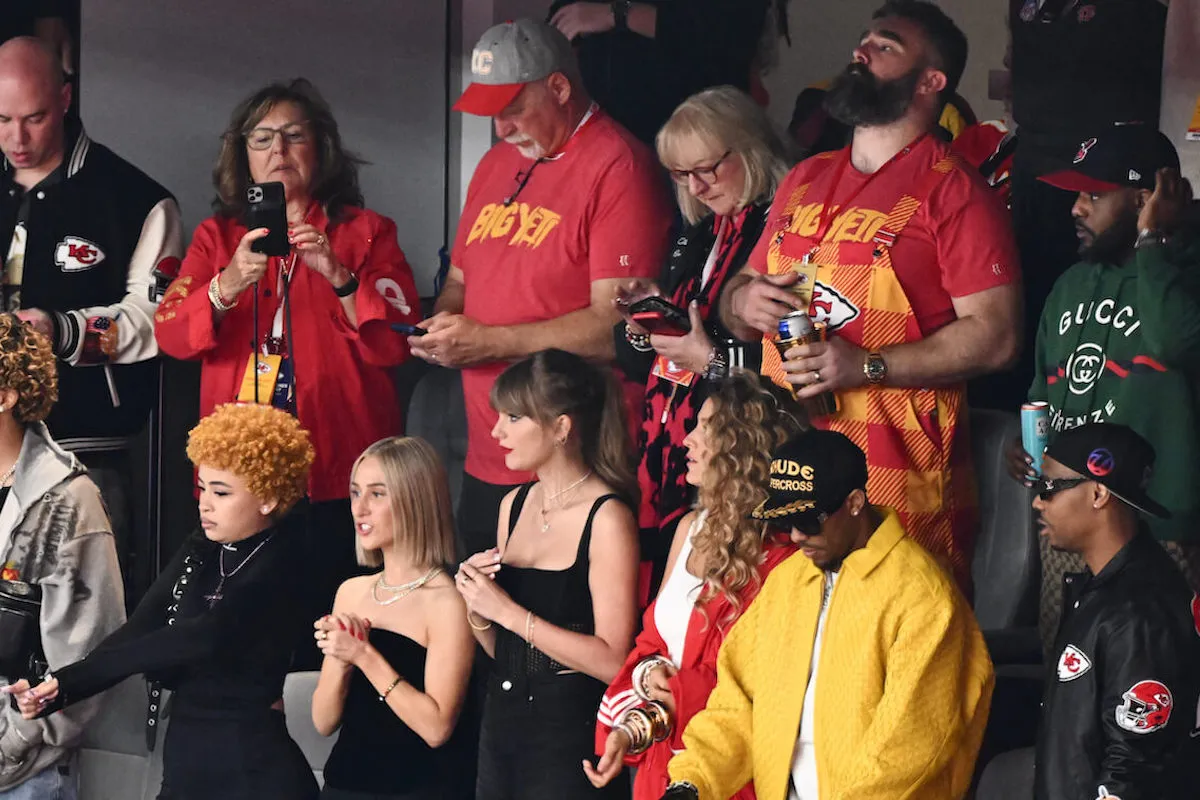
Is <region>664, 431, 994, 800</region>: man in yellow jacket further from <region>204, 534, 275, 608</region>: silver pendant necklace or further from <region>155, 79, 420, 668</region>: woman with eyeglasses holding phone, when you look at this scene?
<region>155, 79, 420, 668</region>: woman with eyeglasses holding phone

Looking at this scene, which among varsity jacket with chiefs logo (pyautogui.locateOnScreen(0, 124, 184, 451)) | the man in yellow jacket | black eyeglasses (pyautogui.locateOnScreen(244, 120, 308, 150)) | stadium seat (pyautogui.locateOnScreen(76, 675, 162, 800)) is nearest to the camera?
the man in yellow jacket

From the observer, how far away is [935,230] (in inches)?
147

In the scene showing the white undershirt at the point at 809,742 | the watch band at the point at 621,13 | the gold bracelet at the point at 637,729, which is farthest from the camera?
the watch band at the point at 621,13

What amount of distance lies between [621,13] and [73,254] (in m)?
1.61

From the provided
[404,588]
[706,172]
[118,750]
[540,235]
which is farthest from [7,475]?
[706,172]

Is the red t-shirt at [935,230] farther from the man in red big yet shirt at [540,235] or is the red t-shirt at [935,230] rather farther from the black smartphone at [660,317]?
the man in red big yet shirt at [540,235]

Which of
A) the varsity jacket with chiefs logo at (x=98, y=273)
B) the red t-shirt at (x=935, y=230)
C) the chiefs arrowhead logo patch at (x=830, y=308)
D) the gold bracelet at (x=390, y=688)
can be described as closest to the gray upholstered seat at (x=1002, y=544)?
the red t-shirt at (x=935, y=230)

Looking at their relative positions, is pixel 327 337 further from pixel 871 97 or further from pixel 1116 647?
pixel 1116 647

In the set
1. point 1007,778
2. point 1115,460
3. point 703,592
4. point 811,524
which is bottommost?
point 1007,778

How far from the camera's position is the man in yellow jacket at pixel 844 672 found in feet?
10.0

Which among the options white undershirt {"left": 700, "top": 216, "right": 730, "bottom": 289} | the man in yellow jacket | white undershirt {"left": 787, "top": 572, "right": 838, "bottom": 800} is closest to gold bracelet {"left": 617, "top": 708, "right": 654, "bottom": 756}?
the man in yellow jacket

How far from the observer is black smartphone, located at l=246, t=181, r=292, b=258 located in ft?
14.9

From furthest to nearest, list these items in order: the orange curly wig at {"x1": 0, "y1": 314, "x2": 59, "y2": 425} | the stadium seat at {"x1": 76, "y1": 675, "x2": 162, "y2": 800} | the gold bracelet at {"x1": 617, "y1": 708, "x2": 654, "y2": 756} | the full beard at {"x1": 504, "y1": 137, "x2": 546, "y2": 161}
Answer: the full beard at {"x1": 504, "y1": 137, "x2": 546, "y2": 161} → the stadium seat at {"x1": 76, "y1": 675, "x2": 162, "y2": 800} → the orange curly wig at {"x1": 0, "y1": 314, "x2": 59, "y2": 425} → the gold bracelet at {"x1": 617, "y1": 708, "x2": 654, "y2": 756}

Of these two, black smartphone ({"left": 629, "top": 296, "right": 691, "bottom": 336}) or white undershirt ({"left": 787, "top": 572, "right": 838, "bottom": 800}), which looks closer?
white undershirt ({"left": 787, "top": 572, "right": 838, "bottom": 800})
